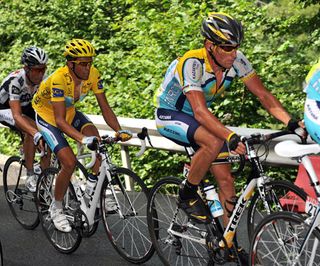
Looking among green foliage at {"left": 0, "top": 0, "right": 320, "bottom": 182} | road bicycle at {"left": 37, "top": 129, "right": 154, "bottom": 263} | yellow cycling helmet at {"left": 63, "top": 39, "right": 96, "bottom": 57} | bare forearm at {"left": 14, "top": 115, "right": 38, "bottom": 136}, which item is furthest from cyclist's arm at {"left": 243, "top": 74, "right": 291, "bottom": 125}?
green foliage at {"left": 0, "top": 0, "right": 320, "bottom": 182}

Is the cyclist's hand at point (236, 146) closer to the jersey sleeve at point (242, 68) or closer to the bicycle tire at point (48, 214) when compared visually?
the jersey sleeve at point (242, 68)

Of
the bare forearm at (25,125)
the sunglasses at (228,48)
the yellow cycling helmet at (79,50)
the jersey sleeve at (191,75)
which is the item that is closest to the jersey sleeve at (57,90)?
the yellow cycling helmet at (79,50)

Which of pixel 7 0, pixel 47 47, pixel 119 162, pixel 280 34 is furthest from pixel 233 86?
pixel 7 0

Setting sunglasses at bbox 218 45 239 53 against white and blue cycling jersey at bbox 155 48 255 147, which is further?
white and blue cycling jersey at bbox 155 48 255 147

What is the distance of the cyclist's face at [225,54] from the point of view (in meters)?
6.14

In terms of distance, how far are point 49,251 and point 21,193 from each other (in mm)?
1611

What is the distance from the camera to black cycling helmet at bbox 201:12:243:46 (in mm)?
5996

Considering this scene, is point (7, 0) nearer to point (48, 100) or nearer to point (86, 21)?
point (86, 21)

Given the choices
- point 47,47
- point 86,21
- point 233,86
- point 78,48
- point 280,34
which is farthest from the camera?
point 86,21

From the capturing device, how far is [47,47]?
17078 mm

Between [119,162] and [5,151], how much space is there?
3910 millimetres

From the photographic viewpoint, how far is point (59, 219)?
786 centimetres

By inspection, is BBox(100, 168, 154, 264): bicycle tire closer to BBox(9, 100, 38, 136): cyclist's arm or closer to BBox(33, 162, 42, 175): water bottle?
BBox(9, 100, 38, 136): cyclist's arm

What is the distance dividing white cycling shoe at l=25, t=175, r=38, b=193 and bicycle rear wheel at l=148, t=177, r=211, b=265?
242 cm
